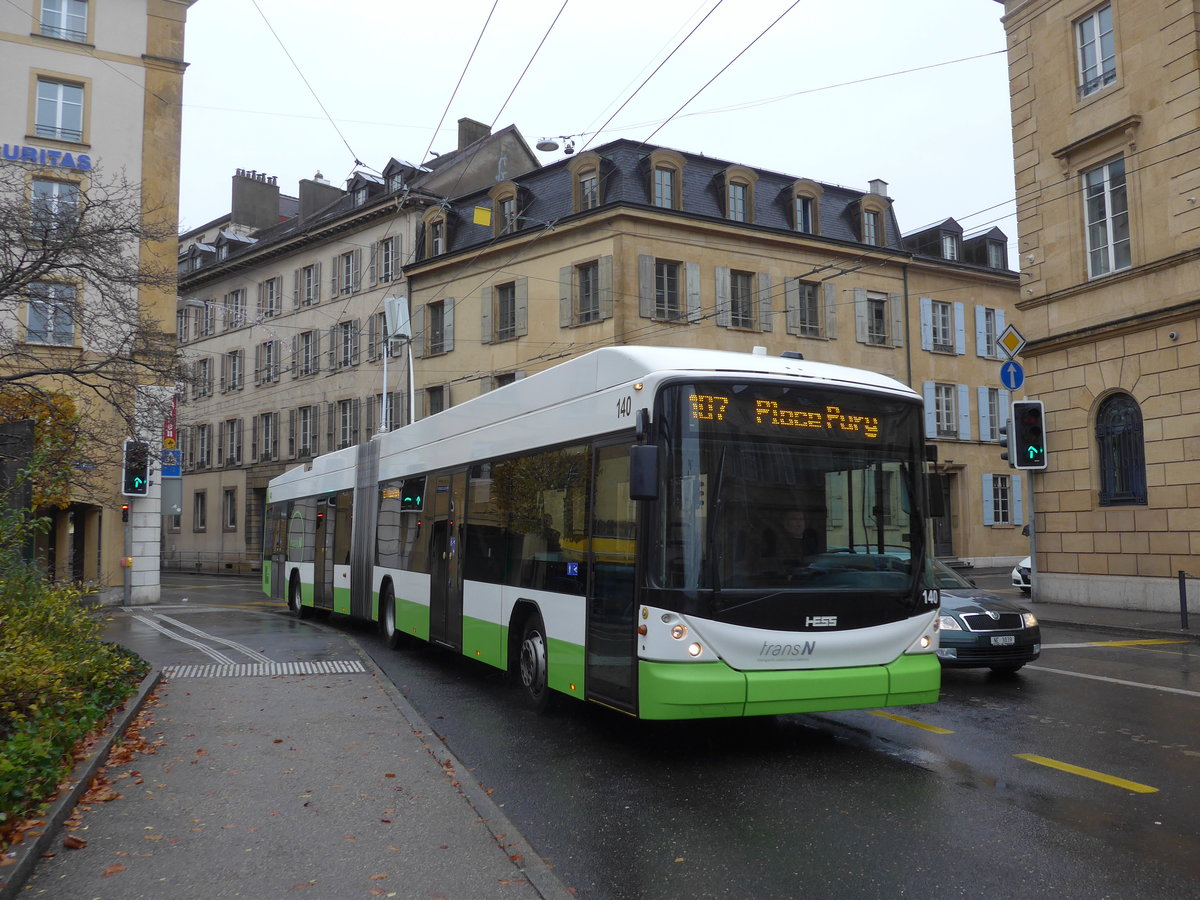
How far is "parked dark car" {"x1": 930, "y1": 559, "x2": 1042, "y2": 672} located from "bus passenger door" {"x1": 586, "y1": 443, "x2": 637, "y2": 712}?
15.1 feet

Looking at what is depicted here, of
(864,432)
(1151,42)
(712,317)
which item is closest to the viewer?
(864,432)

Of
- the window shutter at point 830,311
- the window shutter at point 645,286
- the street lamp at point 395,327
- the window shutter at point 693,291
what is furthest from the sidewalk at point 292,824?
the window shutter at point 830,311

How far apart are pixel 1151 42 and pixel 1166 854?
1839 centimetres

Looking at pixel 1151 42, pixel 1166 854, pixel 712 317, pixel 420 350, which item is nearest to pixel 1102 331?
pixel 1151 42

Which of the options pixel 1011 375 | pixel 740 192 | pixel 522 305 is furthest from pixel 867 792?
pixel 740 192

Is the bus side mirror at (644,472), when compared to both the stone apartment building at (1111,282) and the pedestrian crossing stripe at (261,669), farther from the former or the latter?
the stone apartment building at (1111,282)

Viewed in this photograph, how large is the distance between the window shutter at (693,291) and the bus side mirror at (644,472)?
25427 mm

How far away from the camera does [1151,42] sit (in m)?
19.1

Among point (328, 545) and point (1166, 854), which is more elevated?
point (328, 545)

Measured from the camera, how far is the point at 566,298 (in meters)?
32.0

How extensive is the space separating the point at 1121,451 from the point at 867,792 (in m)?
16.1

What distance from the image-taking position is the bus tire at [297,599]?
20053 mm

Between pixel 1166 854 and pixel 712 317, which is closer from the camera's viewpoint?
pixel 1166 854

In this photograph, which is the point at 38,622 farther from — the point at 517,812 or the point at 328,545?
the point at 328,545
